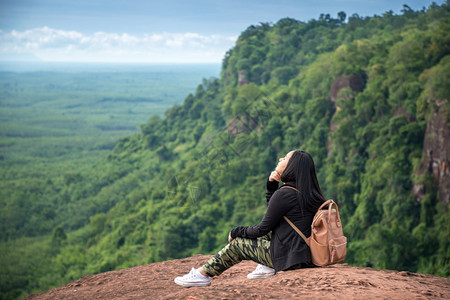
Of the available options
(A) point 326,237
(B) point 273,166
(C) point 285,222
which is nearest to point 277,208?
(C) point 285,222

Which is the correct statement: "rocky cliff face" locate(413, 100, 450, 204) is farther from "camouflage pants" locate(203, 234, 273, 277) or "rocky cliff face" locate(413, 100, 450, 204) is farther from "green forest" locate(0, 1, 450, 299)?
"camouflage pants" locate(203, 234, 273, 277)

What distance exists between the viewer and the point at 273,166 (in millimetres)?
36750

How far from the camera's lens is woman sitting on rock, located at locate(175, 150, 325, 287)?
493 cm

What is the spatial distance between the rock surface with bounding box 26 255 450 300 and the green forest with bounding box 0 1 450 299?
34.1ft

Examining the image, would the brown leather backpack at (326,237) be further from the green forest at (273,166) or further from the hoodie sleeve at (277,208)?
the green forest at (273,166)

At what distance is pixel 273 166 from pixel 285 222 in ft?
105

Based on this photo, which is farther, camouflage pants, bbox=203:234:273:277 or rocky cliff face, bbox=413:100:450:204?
rocky cliff face, bbox=413:100:450:204

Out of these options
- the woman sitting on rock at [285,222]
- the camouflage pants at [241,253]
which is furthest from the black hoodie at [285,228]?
the camouflage pants at [241,253]

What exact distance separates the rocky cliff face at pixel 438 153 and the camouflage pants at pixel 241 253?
2145cm

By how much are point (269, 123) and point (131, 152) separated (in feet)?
80.0

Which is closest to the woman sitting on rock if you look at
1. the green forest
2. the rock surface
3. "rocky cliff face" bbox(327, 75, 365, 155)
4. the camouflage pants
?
the camouflage pants

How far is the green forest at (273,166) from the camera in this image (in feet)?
84.6

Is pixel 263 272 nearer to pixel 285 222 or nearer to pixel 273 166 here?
pixel 285 222

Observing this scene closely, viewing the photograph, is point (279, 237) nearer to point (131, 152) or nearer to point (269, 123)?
point (269, 123)
